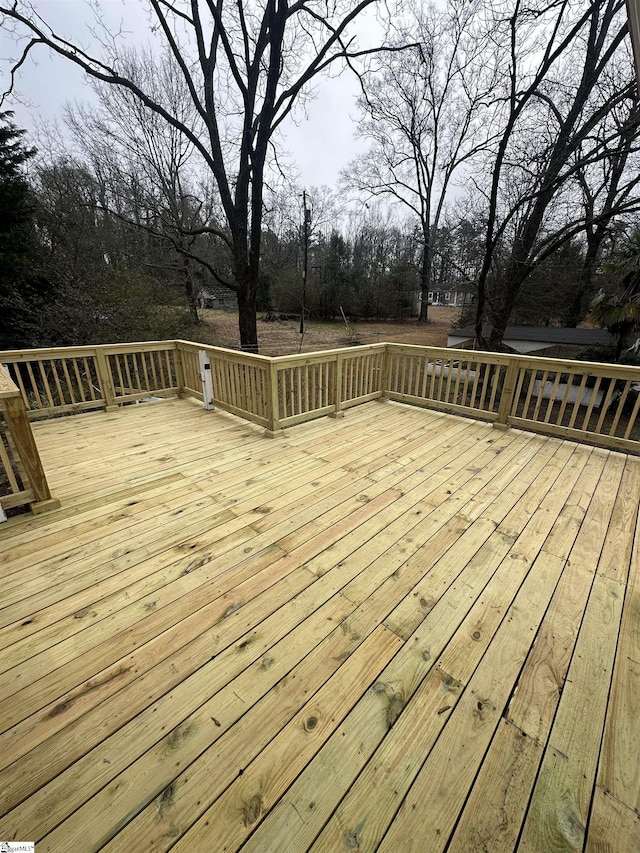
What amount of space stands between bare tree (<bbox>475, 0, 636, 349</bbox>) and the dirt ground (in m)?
4.68

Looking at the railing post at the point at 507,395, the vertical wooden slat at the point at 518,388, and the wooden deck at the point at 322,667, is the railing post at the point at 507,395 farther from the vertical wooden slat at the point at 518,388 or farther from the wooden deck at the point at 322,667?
the wooden deck at the point at 322,667

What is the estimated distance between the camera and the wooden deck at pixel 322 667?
1.02m

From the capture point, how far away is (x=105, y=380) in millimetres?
4465

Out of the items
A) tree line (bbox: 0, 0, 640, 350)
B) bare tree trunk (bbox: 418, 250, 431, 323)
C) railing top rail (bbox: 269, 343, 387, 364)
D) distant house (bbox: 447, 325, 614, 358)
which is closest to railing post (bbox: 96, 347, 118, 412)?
railing top rail (bbox: 269, 343, 387, 364)

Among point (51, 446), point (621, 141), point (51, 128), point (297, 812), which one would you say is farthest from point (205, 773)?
point (51, 128)

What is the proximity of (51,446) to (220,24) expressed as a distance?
7836mm

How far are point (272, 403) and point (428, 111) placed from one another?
14.1m

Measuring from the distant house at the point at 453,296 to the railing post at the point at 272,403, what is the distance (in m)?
11.6

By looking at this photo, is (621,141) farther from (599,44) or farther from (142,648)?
(142,648)

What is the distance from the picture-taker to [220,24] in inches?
243

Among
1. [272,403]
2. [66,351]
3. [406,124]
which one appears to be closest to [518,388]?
[272,403]

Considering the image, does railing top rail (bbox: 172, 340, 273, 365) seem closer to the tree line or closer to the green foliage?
the tree line

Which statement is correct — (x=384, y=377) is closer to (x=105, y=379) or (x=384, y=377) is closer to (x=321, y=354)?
(x=321, y=354)

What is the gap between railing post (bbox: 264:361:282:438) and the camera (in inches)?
143
